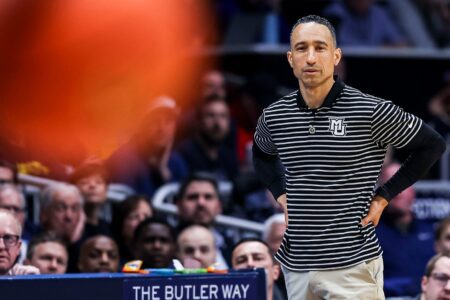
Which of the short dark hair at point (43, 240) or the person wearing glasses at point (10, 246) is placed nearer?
the person wearing glasses at point (10, 246)

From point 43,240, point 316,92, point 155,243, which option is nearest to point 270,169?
point 316,92

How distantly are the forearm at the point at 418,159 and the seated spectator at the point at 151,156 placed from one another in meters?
4.99

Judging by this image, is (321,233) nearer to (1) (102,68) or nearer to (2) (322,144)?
(2) (322,144)

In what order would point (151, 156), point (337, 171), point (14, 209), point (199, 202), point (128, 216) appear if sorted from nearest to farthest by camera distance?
point (337, 171) < point (14, 209) < point (128, 216) < point (199, 202) < point (151, 156)

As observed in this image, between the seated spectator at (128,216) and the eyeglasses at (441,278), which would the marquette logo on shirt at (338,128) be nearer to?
the eyeglasses at (441,278)

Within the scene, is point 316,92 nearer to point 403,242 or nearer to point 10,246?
point 10,246

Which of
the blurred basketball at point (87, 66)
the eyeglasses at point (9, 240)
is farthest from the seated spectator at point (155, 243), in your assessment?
the eyeglasses at point (9, 240)

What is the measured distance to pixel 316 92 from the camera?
5.87 m

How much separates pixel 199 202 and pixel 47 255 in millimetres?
1945

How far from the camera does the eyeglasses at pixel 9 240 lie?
23.7 feet

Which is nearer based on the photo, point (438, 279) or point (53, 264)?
point (438, 279)

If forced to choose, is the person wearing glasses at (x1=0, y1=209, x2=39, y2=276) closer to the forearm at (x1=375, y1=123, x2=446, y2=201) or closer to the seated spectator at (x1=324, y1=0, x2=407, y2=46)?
the forearm at (x1=375, y1=123, x2=446, y2=201)

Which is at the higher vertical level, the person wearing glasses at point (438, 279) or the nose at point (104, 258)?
the nose at point (104, 258)

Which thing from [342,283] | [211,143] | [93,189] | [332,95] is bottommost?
[342,283]
